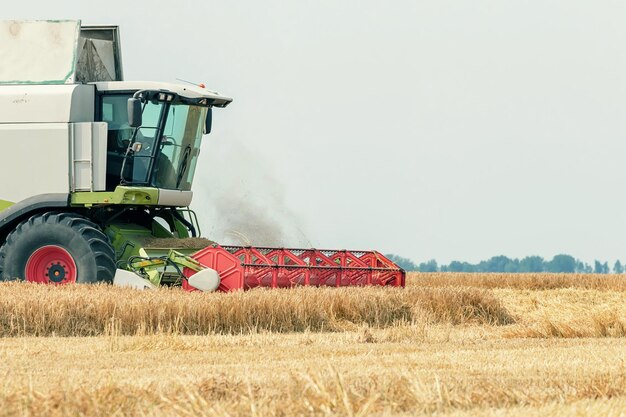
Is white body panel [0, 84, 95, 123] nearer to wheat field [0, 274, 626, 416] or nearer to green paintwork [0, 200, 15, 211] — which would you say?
green paintwork [0, 200, 15, 211]

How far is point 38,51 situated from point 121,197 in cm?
241

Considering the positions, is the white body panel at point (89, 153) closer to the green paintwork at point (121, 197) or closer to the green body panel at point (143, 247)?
the green paintwork at point (121, 197)

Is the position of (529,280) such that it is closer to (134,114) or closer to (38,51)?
(38,51)

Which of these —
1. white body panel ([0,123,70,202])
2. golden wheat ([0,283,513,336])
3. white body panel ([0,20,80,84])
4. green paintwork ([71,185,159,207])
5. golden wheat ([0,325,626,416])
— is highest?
white body panel ([0,20,80,84])

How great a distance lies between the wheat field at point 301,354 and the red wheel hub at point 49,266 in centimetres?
102

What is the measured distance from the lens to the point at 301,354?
874cm

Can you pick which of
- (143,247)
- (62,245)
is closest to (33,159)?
(62,245)

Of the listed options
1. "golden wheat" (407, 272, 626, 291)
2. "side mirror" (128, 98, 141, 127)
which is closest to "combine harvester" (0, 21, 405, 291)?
"side mirror" (128, 98, 141, 127)

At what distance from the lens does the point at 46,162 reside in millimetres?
14289

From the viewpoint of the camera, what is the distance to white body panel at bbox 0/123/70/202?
14266 mm

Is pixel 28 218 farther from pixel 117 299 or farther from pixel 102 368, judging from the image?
pixel 102 368

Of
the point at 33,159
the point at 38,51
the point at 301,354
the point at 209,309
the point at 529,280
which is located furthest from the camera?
the point at 529,280

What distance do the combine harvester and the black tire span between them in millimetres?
14

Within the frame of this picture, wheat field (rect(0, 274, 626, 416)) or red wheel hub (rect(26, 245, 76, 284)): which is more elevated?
red wheel hub (rect(26, 245, 76, 284))
